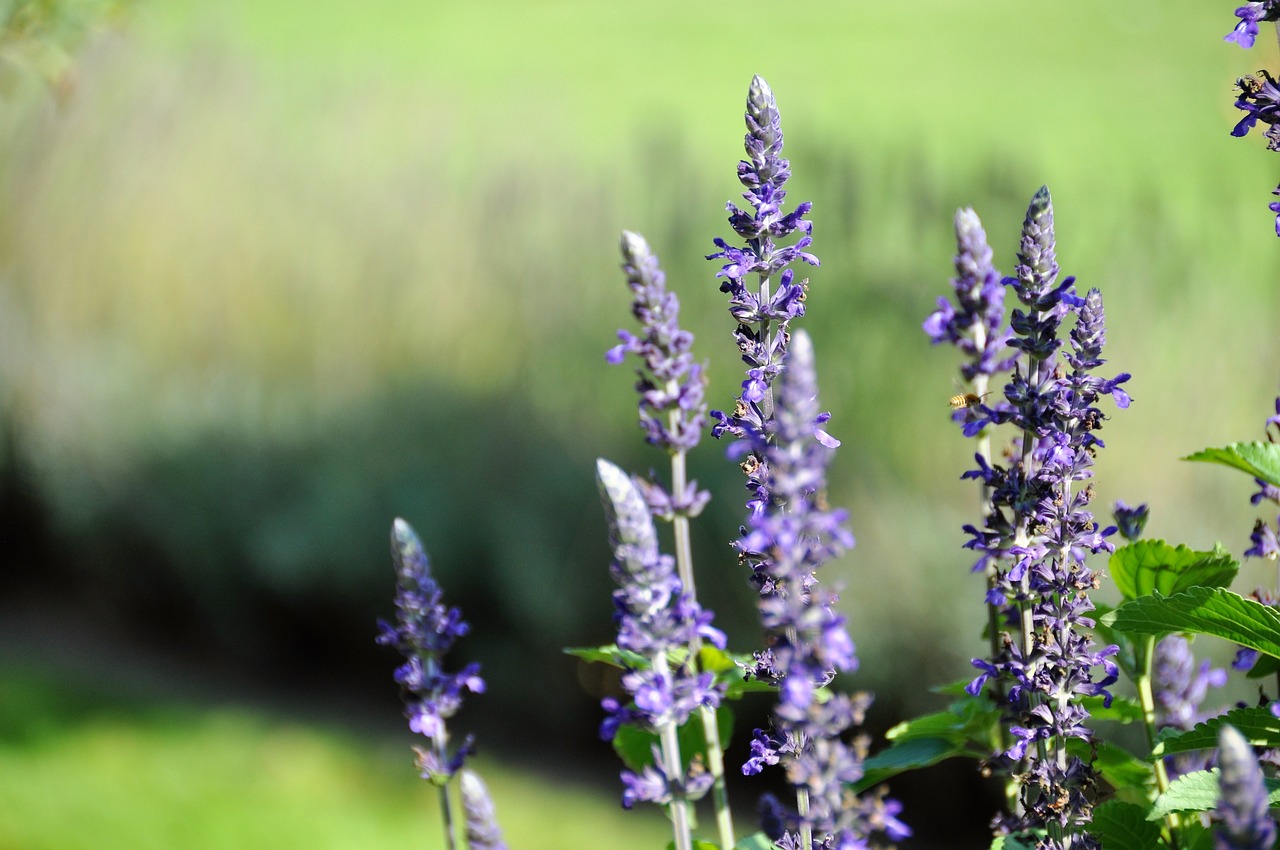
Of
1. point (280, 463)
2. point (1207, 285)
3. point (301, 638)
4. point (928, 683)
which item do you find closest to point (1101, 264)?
point (1207, 285)

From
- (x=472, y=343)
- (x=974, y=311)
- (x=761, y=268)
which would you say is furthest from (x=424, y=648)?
(x=472, y=343)

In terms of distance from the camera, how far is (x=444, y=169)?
387 centimetres

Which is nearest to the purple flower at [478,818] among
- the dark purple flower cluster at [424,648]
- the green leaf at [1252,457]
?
the dark purple flower cluster at [424,648]

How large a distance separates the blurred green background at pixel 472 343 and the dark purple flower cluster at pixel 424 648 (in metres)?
1.56

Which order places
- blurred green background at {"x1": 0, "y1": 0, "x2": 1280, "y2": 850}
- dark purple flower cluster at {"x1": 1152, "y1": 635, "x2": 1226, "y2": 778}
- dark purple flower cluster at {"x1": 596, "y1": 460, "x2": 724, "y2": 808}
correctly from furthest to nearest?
blurred green background at {"x1": 0, "y1": 0, "x2": 1280, "y2": 850} → dark purple flower cluster at {"x1": 1152, "y1": 635, "x2": 1226, "y2": 778} → dark purple flower cluster at {"x1": 596, "y1": 460, "x2": 724, "y2": 808}

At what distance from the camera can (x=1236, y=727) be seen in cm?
95

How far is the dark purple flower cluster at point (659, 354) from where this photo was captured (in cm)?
91

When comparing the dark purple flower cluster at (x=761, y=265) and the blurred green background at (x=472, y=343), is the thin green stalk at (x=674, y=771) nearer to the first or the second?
the dark purple flower cluster at (x=761, y=265)

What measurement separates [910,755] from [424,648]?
45cm

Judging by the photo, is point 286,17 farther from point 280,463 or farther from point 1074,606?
point 1074,606

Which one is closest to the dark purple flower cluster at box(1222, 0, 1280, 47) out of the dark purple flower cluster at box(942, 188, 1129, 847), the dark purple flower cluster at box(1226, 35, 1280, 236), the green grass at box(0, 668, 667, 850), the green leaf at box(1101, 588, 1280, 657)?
the dark purple flower cluster at box(1226, 35, 1280, 236)

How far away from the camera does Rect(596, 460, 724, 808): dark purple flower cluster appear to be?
2.45 ft

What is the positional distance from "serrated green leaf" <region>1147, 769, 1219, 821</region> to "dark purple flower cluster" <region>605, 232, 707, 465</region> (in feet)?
1.30

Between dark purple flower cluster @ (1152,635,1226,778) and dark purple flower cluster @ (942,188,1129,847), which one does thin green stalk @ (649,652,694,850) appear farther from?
dark purple flower cluster @ (1152,635,1226,778)
